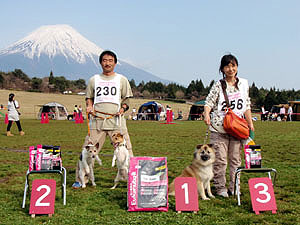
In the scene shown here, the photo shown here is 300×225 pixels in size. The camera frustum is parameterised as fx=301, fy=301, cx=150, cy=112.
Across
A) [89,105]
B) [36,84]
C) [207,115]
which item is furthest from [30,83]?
[207,115]

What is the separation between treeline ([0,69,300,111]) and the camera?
7712 cm

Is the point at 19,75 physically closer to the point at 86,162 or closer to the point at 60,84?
the point at 60,84

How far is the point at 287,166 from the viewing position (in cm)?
704

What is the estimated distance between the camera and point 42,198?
12.5 ft

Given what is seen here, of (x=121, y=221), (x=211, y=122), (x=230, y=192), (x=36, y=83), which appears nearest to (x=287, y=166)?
(x=230, y=192)

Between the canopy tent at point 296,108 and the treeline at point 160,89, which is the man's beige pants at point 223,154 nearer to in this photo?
the canopy tent at point 296,108

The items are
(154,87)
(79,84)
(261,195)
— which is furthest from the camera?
(154,87)

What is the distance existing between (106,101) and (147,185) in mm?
1681

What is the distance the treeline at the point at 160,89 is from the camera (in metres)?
77.1

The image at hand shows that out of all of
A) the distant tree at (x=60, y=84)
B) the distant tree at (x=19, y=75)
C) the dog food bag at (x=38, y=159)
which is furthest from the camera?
the distant tree at (x=60, y=84)

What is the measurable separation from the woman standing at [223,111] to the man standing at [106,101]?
1460mm

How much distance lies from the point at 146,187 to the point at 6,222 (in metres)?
1.70

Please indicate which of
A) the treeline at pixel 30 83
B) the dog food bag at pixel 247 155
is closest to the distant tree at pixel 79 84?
the treeline at pixel 30 83

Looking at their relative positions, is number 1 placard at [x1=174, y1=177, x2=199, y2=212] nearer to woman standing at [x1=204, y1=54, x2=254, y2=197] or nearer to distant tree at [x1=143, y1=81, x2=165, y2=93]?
woman standing at [x1=204, y1=54, x2=254, y2=197]
